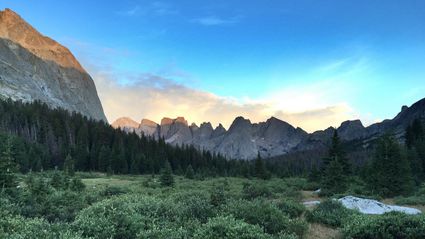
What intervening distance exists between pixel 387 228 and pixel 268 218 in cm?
414

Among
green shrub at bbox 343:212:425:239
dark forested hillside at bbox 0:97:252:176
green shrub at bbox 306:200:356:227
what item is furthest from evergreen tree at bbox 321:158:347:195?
dark forested hillside at bbox 0:97:252:176

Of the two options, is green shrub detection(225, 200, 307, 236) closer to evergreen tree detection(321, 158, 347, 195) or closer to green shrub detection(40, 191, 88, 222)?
green shrub detection(40, 191, 88, 222)

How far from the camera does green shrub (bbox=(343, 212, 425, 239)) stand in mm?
12719

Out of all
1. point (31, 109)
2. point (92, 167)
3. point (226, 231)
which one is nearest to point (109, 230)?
point (226, 231)

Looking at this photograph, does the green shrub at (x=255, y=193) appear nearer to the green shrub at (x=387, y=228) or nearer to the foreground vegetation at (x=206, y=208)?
the foreground vegetation at (x=206, y=208)

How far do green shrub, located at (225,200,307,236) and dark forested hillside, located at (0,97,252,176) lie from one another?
7061cm

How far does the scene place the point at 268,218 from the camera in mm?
13977

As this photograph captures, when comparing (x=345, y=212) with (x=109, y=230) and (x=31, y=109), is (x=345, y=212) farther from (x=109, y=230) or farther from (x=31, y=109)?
(x=31, y=109)

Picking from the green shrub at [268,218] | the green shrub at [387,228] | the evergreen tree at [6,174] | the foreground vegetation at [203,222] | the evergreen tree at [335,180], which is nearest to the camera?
the foreground vegetation at [203,222]

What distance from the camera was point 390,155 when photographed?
126 feet

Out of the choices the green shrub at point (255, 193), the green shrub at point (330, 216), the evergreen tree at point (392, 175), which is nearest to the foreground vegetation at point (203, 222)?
the green shrub at point (330, 216)

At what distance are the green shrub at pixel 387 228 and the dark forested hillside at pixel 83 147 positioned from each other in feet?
237

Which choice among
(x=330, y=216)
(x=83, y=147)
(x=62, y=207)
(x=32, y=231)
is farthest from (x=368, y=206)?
(x=83, y=147)

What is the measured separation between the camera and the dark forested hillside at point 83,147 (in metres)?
96.1
